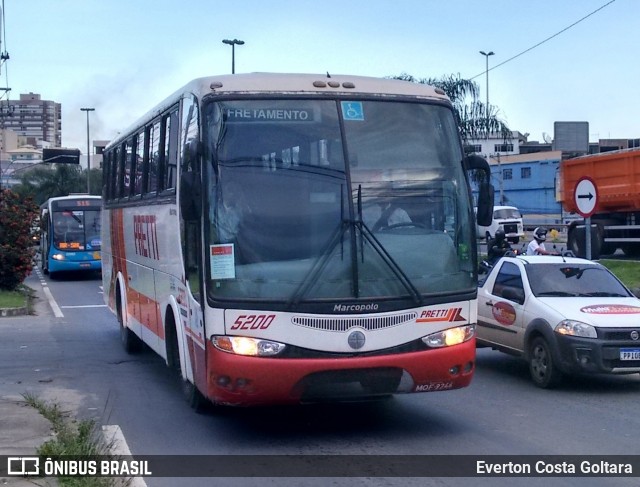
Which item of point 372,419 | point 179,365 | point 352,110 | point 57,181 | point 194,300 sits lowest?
point 372,419

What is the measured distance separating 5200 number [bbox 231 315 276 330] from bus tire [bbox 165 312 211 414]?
1806mm

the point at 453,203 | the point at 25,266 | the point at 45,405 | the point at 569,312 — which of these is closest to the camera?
the point at 453,203

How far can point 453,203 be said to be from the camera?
8.52 metres

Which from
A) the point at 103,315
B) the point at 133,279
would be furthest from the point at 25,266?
the point at 133,279

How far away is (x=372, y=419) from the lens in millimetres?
9406

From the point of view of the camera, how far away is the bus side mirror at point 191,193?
315 inches

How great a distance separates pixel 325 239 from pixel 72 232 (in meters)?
26.0

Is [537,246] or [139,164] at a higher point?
[139,164]

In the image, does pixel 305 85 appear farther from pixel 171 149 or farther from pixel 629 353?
pixel 629 353

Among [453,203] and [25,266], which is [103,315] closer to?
[25,266]

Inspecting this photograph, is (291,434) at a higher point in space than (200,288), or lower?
lower

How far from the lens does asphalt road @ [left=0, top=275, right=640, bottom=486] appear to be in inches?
320

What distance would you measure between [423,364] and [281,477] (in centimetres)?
167

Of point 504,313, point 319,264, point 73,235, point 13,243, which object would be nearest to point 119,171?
point 504,313
